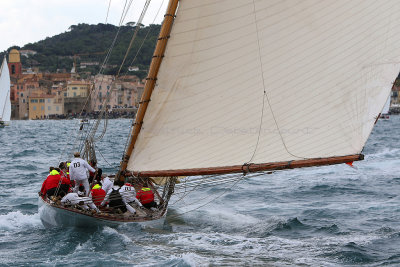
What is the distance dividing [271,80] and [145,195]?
208 inches

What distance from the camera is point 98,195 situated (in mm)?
16344

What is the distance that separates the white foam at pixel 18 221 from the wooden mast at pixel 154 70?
4170mm

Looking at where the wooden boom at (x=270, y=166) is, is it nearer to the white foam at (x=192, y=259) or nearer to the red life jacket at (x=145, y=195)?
the white foam at (x=192, y=259)

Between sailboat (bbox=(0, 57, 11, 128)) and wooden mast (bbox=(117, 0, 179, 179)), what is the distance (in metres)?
92.0

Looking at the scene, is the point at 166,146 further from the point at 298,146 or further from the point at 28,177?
the point at 28,177

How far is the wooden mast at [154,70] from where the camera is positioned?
13.8m

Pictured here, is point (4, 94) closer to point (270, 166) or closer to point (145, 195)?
point (145, 195)

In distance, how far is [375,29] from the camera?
1316 cm

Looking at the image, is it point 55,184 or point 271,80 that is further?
point 55,184

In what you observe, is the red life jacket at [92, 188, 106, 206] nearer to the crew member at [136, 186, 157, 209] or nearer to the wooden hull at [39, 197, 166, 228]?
the wooden hull at [39, 197, 166, 228]

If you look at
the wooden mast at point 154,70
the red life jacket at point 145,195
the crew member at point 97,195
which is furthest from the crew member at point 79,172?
the wooden mast at point 154,70

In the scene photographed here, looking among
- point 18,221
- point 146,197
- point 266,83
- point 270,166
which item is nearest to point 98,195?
point 146,197

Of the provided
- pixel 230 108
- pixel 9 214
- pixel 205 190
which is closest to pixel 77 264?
pixel 230 108

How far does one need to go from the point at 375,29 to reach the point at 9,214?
459 inches
